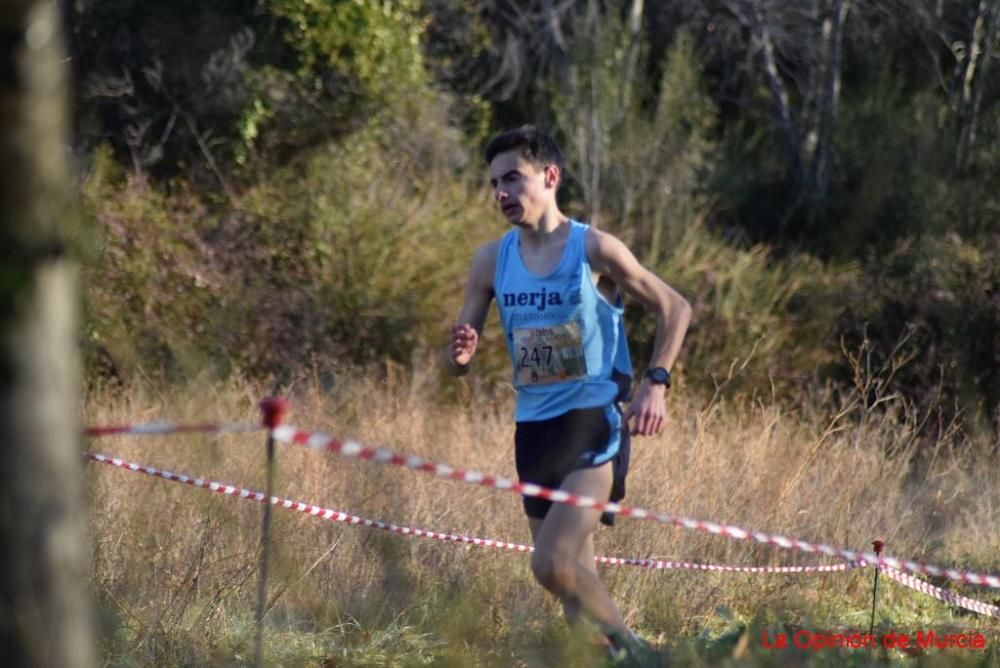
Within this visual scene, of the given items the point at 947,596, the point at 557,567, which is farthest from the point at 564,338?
the point at 947,596

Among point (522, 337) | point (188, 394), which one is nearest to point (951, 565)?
point (522, 337)

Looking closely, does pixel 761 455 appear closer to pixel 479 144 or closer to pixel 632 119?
pixel 632 119

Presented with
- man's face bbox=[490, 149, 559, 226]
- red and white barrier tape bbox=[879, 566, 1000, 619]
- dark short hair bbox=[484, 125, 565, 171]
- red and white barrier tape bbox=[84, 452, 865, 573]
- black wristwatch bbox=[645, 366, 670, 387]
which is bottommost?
red and white barrier tape bbox=[879, 566, 1000, 619]

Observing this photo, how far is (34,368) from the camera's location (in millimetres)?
2160

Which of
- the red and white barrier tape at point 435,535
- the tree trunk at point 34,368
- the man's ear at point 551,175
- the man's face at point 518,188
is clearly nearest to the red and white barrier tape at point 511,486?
the man's face at point 518,188

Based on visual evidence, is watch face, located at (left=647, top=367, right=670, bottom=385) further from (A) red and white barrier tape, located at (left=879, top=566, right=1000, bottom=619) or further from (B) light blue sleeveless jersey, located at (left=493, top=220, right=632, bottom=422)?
(A) red and white barrier tape, located at (left=879, top=566, right=1000, bottom=619)

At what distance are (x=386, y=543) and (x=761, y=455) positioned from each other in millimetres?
2068

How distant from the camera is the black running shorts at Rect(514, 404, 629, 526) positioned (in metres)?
4.64

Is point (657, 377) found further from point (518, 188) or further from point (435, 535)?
point (435, 535)

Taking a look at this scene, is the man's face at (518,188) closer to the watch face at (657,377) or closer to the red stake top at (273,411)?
the watch face at (657,377)

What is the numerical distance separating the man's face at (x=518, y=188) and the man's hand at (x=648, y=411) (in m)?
0.63

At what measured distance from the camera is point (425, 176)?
13.6m

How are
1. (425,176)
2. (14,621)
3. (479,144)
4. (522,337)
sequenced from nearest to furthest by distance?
(14,621) < (522,337) < (425,176) < (479,144)

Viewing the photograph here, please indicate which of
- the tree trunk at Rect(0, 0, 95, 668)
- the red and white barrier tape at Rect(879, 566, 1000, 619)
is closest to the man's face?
the red and white barrier tape at Rect(879, 566, 1000, 619)
